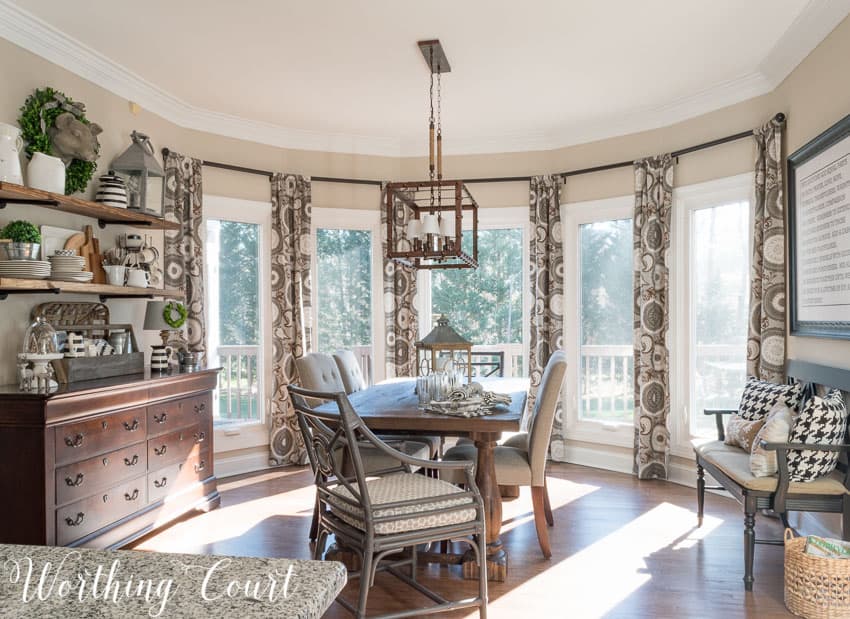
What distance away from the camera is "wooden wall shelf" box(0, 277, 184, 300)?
3084 millimetres

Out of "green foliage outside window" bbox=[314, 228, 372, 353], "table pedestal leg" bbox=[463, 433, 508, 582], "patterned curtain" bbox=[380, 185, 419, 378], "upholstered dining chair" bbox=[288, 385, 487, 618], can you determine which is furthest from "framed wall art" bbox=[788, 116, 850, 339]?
"green foliage outside window" bbox=[314, 228, 372, 353]

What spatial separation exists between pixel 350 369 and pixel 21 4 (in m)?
2.89

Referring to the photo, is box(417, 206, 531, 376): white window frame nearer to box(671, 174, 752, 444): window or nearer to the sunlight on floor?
box(671, 174, 752, 444): window

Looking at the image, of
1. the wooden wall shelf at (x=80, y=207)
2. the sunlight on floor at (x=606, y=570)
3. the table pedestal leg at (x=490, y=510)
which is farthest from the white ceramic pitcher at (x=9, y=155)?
the sunlight on floor at (x=606, y=570)

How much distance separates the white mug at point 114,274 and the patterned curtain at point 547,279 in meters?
3.33

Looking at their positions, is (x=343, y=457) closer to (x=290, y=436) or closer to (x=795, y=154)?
(x=290, y=436)

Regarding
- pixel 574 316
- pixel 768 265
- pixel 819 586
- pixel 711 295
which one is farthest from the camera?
pixel 574 316

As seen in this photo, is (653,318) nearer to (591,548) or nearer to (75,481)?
(591,548)

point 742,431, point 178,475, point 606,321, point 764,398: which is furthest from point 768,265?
point 178,475

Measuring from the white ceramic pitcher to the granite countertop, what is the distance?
270 cm

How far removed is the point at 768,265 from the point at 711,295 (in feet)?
2.36

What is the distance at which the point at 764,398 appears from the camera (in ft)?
12.0

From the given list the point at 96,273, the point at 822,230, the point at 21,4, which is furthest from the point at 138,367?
the point at 822,230

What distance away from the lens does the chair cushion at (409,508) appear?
98.5 inches
